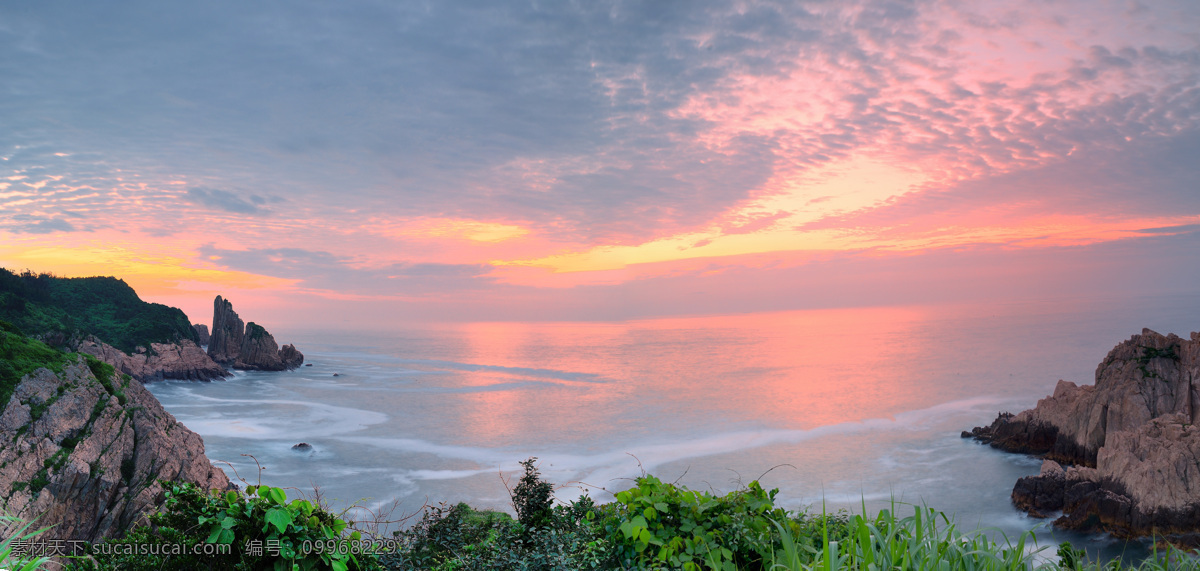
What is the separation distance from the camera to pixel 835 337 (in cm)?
10862

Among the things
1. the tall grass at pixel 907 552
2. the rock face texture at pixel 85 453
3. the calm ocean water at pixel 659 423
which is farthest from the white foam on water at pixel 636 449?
the tall grass at pixel 907 552

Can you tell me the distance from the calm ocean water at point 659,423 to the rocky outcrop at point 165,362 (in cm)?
171

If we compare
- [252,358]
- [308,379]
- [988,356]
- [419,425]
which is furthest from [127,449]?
[988,356]

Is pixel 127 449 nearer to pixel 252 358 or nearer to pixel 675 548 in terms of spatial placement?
pixel 675 548

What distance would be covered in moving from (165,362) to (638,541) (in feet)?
207

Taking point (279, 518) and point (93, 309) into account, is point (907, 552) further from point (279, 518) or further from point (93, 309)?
point (93, 309)

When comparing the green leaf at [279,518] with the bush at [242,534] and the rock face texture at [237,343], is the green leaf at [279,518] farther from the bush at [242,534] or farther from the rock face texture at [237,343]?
the rock face texture at [237,343]

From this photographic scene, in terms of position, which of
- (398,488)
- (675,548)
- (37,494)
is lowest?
(398,488)

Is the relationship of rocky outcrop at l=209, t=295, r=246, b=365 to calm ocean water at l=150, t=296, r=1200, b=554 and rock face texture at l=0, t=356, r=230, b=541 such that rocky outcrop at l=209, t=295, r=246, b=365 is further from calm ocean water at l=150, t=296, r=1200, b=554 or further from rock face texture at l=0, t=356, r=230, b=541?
rock face texture at l=0, t=356, r=230, b=541

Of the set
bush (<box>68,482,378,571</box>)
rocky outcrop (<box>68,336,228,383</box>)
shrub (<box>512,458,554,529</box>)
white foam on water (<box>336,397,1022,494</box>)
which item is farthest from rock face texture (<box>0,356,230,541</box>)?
rocky outcrop (<box>68,336,228,383</box>)

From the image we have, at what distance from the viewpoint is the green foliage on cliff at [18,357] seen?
29.9ft

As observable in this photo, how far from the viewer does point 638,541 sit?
4.96 metres

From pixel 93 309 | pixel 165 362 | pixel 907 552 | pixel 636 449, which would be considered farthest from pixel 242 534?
pixel 93 309

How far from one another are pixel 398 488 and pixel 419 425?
15.2 m
